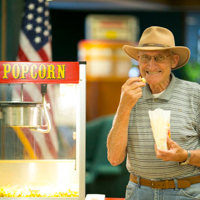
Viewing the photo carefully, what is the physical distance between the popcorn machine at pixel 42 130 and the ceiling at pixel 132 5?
613cm

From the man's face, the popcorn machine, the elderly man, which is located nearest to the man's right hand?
the elderly man

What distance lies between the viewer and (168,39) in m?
2.54

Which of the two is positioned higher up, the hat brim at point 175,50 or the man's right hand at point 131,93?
the hat brim at point 175,50

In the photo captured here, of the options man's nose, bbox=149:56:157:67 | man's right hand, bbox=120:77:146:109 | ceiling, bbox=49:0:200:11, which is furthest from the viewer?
ceiling, bbox=49:0:200:11

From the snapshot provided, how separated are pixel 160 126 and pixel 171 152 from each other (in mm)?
162

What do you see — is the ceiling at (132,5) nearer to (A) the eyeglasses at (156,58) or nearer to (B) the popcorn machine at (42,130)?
(B) the popcorn machine at (42,130)

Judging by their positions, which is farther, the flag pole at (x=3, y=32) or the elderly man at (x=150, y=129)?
the flag pole at (x=3, y=32)

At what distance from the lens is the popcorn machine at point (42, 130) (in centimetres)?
261

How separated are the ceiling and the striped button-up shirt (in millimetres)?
6325

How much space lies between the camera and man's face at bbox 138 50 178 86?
2445 mm

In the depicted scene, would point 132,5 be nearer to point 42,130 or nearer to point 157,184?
point 42,130

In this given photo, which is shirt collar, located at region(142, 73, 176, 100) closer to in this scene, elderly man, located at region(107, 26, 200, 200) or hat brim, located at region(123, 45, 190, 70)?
elderly man, located at region(107, 26, 200, 200)

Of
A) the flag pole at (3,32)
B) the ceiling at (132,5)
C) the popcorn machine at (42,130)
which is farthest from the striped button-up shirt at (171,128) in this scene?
the ceiling at (132,5)

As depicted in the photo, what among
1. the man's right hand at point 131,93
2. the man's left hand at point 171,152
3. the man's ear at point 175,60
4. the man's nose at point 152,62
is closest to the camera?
the man's left hand at point 171,152
